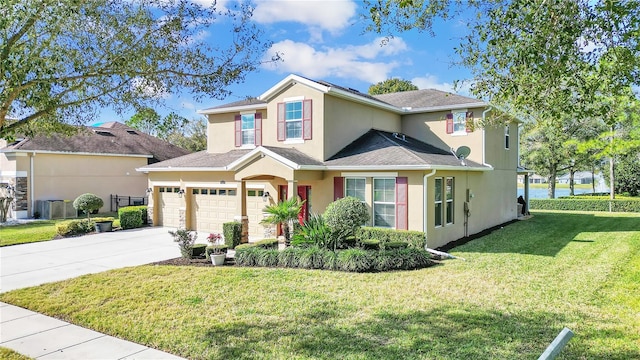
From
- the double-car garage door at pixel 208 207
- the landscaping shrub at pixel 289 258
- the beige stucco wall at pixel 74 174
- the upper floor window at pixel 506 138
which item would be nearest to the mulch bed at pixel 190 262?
the landscaping shrub at pixel 289 258

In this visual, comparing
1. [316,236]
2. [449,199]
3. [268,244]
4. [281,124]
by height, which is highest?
[281,124]

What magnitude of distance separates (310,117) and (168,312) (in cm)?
984

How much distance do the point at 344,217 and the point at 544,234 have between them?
1033cm

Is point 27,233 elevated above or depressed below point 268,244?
below

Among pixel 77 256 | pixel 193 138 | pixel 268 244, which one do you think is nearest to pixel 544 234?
pixel 268 244

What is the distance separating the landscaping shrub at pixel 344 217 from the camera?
11.4 m

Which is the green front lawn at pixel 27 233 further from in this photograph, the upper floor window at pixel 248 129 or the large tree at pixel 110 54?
the large tree at pixel 110 54

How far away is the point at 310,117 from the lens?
15508mm

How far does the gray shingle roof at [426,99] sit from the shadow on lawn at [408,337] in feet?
39.7

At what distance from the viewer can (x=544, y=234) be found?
16.8 m

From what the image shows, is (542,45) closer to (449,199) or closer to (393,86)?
(449,199)

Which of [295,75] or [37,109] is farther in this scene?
[295,75]

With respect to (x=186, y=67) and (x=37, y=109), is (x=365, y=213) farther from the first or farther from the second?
(x=37, y=109)

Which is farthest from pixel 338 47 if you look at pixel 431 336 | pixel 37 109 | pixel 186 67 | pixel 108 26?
pixel 431 336
